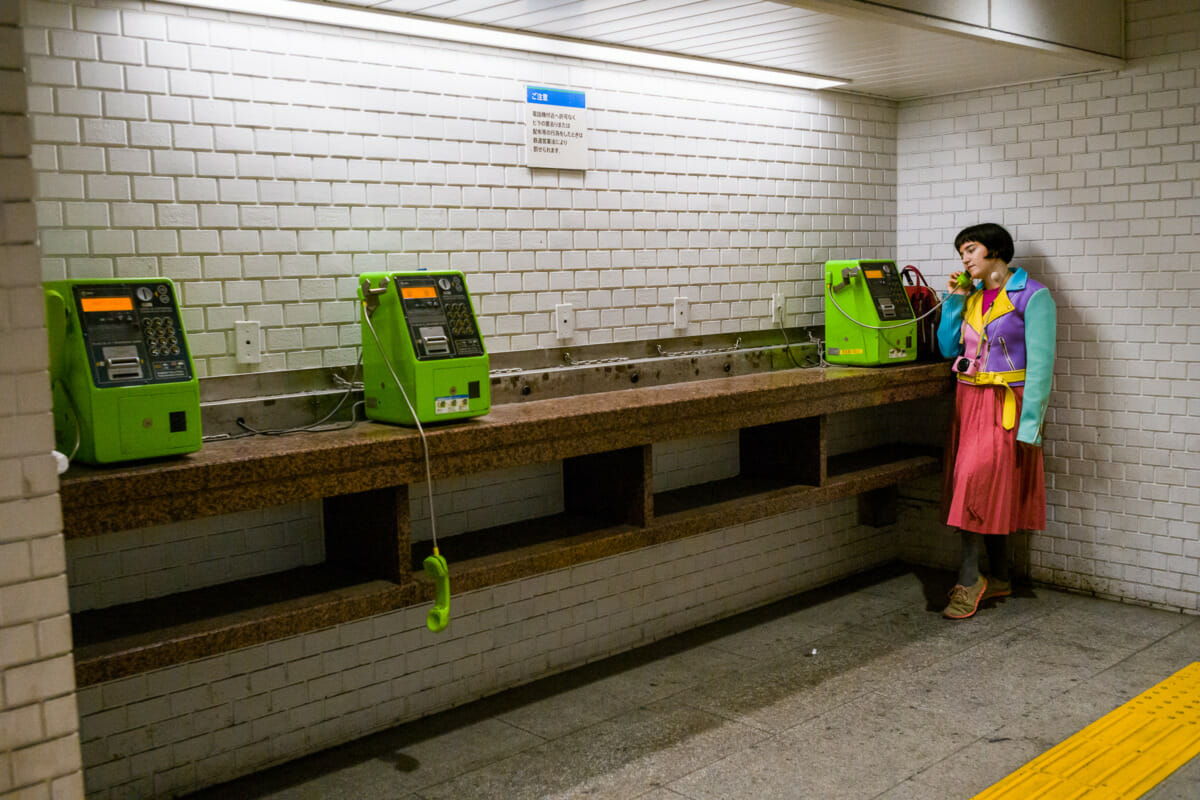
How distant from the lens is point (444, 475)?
11.8 ft

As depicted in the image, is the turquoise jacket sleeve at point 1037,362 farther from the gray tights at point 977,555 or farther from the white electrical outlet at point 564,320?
the white electrical outlet at point 564,320

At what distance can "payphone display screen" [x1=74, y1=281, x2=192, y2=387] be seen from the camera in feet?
9.93

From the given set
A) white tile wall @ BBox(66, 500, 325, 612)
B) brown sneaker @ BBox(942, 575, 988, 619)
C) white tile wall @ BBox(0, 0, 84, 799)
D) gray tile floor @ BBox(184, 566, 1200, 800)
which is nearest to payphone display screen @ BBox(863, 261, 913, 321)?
brown sneaker @ BBox(942, 575, 988, 619)

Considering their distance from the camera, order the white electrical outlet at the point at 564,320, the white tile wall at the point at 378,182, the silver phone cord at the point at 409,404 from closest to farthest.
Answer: the white tile wall at the point at 378,182
the silver phone cord at the point at 409,404
the white electrical outlet at the point at 564,320

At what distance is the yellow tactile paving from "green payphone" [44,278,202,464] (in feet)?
9.49

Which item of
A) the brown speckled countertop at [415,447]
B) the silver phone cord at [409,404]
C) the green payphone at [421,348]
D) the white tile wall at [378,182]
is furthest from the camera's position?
the green payphone at [421,348]

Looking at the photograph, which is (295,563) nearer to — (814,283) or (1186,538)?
(814,283)

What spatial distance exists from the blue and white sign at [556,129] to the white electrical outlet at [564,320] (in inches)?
24.3

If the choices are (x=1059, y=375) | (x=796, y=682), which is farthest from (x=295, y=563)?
(x=1059, y=375)

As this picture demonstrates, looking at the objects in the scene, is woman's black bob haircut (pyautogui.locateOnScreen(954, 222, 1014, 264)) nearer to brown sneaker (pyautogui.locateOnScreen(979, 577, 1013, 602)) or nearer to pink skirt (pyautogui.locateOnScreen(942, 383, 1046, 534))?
pink skirt (pyautogui.locateOnScreen(942, 383, 1046, 534))

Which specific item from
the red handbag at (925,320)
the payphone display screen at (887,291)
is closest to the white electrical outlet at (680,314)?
the payphone display screen at (887,291)

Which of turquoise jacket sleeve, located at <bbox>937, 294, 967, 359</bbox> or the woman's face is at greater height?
the woman's face

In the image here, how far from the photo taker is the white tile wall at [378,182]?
11.1 feet

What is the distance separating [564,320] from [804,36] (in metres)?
1.61
